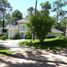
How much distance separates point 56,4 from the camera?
70.0m

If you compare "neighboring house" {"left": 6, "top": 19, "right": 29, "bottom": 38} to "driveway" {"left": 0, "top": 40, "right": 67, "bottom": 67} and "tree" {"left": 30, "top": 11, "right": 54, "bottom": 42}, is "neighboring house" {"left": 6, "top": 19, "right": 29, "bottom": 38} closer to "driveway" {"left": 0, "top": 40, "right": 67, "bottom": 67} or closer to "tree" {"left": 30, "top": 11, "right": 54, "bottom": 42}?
"tree" {"left": 30, "top": 11, "right": 54, "bottom": 42}

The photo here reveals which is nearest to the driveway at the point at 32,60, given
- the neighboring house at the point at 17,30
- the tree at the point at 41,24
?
the tree at the point at 41,24

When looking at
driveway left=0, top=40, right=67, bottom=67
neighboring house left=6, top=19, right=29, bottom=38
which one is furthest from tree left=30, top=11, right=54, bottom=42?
neighboring house left=6, top=19, right=29, bottom=38

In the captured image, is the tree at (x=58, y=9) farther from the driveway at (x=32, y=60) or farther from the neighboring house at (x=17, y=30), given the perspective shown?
the driveway at (x=32, y=60)

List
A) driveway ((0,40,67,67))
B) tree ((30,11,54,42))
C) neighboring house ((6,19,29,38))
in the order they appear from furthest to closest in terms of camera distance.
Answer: neighboring house ((6,19,29,38))
tree ((30,11,54,42))
driveway ((0,40,67,67))

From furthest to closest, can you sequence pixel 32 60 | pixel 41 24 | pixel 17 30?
pixel 17 30 < pixel 41 24 < pixel 32 60

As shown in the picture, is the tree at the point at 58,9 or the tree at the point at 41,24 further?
the tree at the point at 58,9

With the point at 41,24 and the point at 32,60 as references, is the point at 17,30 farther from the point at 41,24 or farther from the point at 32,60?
the point at 32,60

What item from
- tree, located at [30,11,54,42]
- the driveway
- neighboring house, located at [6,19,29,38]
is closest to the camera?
the driveway

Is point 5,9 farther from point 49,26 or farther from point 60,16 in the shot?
point 49,26

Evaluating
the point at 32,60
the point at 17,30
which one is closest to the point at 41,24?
the point at 32,60

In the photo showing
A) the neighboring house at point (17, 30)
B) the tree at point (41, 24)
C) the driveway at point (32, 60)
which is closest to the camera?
the driveway at point (32, 60)

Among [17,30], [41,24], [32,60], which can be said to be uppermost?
[41,24]

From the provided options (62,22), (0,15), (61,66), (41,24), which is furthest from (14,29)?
(61,66)
